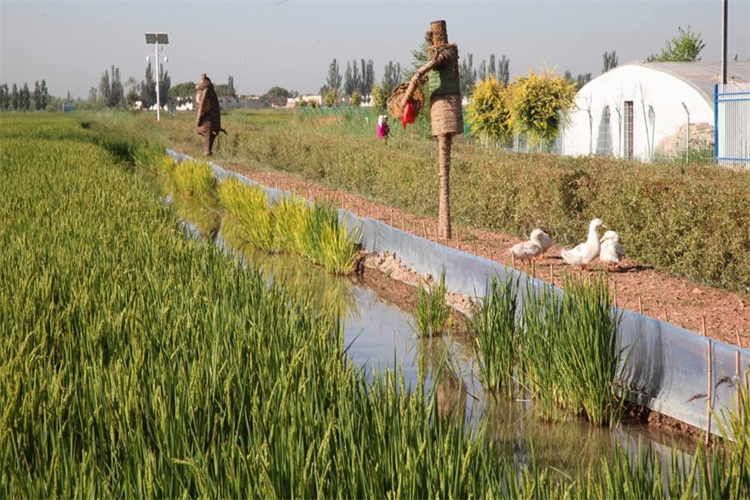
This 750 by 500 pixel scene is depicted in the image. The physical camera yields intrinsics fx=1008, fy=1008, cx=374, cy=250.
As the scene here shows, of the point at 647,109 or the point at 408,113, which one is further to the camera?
the point at 647,109

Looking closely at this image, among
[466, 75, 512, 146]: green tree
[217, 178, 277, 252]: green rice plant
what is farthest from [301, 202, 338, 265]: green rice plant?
[466, 75, 512, 146]: green tree

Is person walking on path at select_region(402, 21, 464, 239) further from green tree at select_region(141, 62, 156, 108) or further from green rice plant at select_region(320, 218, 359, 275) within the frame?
green tree at select_region(141, 62, 156, 108)

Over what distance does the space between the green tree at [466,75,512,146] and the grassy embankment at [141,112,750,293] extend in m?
13.6

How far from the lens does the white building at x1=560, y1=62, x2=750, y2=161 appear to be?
76.2 ft

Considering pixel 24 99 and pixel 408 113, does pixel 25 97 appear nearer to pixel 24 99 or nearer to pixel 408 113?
pixel 24 99

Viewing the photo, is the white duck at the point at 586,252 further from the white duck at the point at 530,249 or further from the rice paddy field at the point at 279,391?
the rice paddy field at the point at 279,391

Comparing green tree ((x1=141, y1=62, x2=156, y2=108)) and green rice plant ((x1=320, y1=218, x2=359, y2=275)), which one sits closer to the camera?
green rice plant ((x1=320, y1=218, x2=359, y2=275))

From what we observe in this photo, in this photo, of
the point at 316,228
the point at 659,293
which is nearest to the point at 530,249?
the point at 659,293

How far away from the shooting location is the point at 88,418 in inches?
143

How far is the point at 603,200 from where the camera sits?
9328 mm

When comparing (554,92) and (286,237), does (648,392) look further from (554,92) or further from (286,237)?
(554,92)

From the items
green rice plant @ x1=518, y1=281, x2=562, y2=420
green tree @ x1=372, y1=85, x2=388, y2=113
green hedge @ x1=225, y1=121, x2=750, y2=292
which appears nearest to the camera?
green rice plant @ x1=518, y1=281, x2=562, y2=420

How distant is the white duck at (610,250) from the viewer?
775cm

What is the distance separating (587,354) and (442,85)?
5.31 m
